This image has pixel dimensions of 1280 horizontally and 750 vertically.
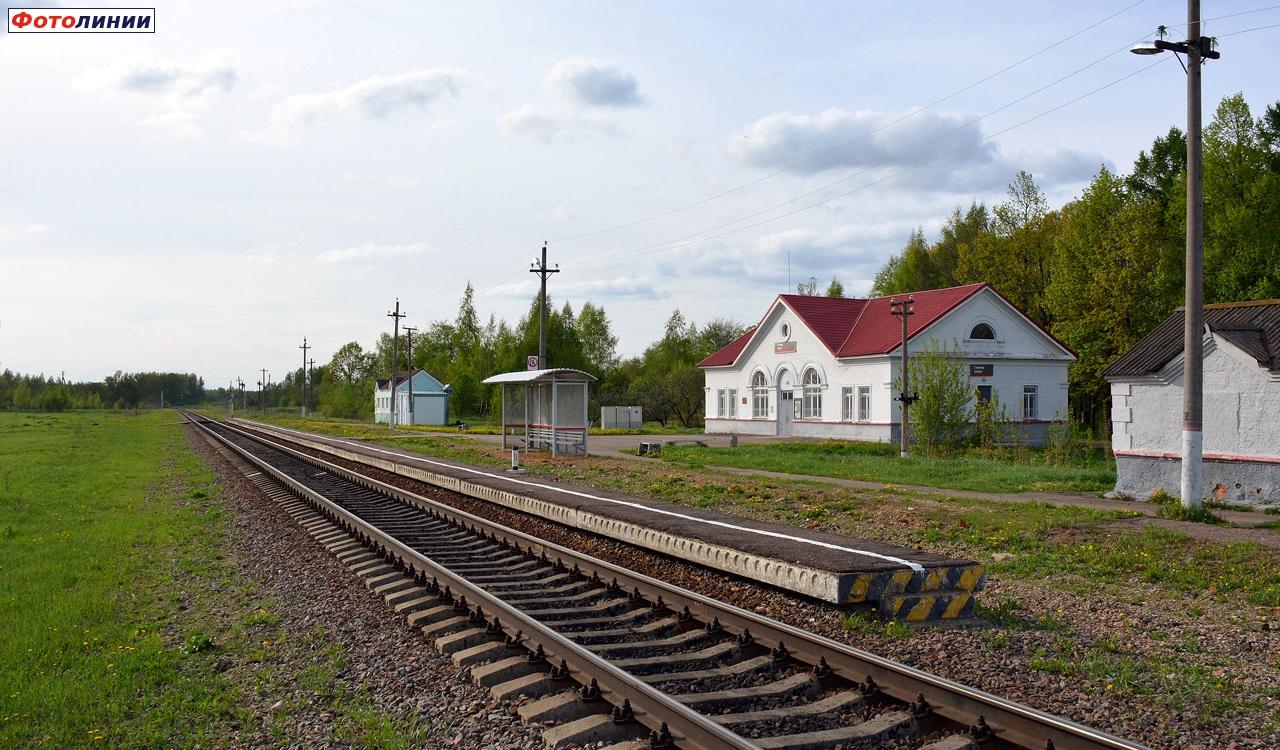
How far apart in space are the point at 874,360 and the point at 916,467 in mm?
18326

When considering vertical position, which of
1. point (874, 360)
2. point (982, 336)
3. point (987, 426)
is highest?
point (982, 336)

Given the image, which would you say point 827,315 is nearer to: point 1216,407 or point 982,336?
point 982,336

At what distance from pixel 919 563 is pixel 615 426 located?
173 feet

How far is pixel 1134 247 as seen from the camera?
166 feet

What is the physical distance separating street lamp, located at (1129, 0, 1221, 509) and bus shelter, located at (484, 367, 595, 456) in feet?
55.6

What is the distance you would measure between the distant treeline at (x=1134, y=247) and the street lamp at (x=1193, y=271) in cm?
3230

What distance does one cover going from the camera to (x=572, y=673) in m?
6.62

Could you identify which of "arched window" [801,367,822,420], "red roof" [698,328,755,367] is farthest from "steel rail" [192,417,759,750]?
"red roof" [698,328,755,367]

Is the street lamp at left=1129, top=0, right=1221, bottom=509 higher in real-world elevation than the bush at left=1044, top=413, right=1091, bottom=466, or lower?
higher

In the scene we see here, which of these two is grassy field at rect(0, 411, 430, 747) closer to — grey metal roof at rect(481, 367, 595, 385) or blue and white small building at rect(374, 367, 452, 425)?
grey metal roof at rect(481, 367, 595, 385)

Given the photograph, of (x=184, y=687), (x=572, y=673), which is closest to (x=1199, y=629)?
(x=572, y=673)

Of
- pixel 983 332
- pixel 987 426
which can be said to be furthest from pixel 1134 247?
pixel 987 426

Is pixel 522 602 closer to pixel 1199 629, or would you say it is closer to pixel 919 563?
pixel 919 563

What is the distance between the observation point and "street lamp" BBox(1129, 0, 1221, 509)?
47.2 ft
